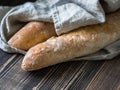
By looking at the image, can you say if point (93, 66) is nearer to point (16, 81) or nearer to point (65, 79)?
point (65, 79)

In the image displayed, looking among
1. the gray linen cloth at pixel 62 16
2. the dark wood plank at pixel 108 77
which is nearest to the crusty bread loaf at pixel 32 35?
the gray linen cloth at pixel 62 16

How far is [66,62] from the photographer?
0.70m

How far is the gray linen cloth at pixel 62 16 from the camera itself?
2.26 ft

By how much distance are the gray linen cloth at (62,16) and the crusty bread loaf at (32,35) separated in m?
0.02

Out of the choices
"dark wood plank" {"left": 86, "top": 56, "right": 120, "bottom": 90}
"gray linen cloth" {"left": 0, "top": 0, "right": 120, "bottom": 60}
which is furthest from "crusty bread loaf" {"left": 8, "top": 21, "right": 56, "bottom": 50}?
"dark wood plank" {"left": 86, "top": 56, "right": 120, "bottom": 90}

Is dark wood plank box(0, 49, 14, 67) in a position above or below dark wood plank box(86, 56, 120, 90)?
above

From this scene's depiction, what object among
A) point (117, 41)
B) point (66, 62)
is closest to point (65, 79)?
point (66, 62)

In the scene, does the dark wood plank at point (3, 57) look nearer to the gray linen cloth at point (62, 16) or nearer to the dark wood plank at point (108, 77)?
the gray linen cloth at point (62, 16)

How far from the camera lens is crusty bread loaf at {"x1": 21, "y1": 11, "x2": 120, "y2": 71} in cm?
65

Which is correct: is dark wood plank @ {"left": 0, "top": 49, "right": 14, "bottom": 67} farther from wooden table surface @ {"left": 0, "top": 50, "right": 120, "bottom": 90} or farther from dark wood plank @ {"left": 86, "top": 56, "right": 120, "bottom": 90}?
dark wood plank @ {"left": 86, "top": 56, "right": 120, "bottom": 90}

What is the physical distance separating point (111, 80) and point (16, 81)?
0.90 ft

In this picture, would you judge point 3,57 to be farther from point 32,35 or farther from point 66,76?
point 66,76

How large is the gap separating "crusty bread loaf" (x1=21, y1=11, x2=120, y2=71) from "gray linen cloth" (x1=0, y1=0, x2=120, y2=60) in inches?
0.9

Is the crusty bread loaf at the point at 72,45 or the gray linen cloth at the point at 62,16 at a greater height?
the gray linen cloth at the point at 62,16
